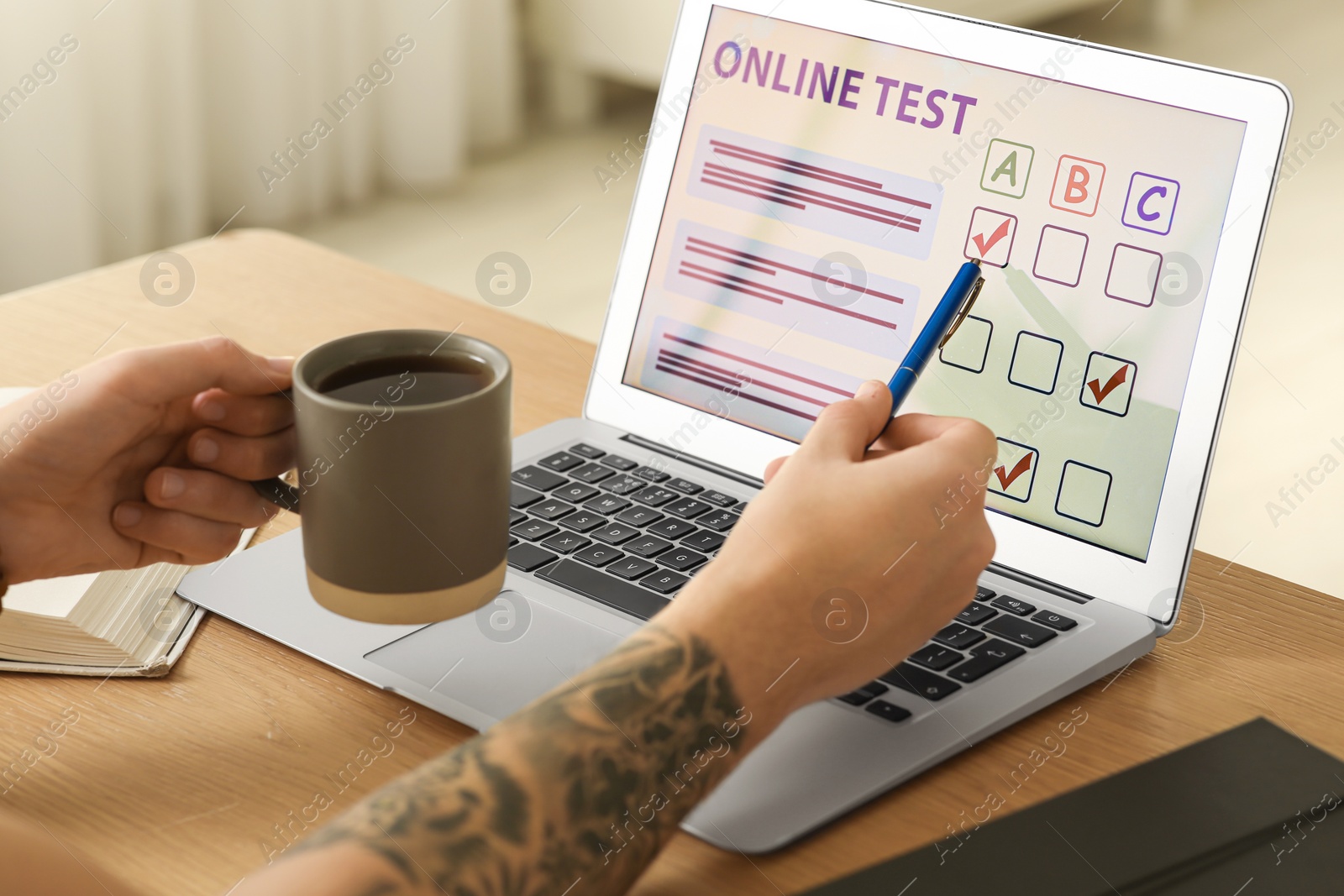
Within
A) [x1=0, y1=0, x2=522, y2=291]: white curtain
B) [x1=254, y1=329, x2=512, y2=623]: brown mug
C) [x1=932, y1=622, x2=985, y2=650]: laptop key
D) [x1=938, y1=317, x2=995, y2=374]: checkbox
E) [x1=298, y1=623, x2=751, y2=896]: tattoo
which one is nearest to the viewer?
[x1=298, y1=623, x2=751, y2=896]: tattoo

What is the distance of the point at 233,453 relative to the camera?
0.71 meters

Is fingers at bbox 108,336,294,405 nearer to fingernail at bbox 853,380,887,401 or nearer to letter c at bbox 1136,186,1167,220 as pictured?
fingernail at bbox 853,380,887,401

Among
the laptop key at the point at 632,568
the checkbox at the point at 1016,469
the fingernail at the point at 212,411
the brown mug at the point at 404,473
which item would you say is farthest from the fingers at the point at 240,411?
the checkbox at the point at 1016,469

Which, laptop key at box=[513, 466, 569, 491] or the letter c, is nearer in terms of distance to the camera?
the letter c

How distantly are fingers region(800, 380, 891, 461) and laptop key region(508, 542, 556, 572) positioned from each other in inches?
8.0

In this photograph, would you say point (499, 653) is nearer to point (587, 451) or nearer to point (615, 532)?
point (615, 532)

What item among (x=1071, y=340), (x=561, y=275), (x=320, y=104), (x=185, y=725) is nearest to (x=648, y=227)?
(x=1071, y=340)

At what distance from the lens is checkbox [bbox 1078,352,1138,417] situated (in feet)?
2.34

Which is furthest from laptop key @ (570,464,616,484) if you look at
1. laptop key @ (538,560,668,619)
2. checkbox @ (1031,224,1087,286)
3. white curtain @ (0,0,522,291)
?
white curtain @ (0,0,522,291)

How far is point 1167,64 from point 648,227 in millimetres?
356

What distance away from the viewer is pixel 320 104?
3158mm

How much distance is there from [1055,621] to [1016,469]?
102 mm

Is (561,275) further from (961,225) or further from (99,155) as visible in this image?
(961,225)

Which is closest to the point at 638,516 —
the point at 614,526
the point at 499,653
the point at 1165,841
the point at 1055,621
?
the point at 614,526
